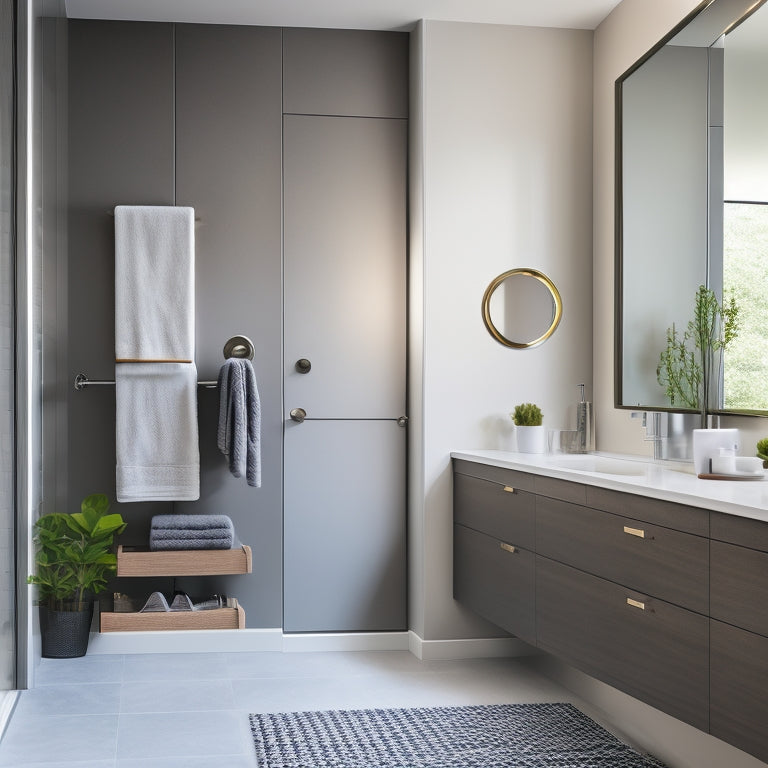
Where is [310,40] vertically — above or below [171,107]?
above

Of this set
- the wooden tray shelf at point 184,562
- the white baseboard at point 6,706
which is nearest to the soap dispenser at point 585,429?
the wooden tray shelf at point 184,562

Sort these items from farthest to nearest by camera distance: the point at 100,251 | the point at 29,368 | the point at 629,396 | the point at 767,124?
the point at 100,251, the point at 629,396, the point at 29,368, the point at 767,124

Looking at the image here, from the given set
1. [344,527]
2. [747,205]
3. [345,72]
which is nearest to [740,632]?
[747,205]

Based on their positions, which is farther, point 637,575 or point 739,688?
point 637,575

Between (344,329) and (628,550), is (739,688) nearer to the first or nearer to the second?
(628,550)

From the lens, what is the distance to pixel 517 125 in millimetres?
3631

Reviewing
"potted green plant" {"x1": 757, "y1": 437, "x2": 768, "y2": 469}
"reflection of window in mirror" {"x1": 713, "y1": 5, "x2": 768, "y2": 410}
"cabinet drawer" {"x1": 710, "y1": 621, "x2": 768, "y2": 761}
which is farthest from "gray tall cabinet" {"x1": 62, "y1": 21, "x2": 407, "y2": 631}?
"cabinet drawer" {"x1": 710, "y1": 621, "x2": 768, "y2": 761}

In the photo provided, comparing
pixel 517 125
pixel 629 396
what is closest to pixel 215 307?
pixel 517 125

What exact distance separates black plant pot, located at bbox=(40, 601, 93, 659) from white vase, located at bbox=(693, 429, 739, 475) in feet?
7.28

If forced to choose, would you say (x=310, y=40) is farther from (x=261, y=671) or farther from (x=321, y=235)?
(x=261, y=671)

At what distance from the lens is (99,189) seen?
11.8ft

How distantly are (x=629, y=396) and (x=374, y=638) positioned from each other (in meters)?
1.36

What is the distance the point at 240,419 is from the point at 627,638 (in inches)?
65.6

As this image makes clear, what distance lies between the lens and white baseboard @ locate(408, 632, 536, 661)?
354 centimetres
